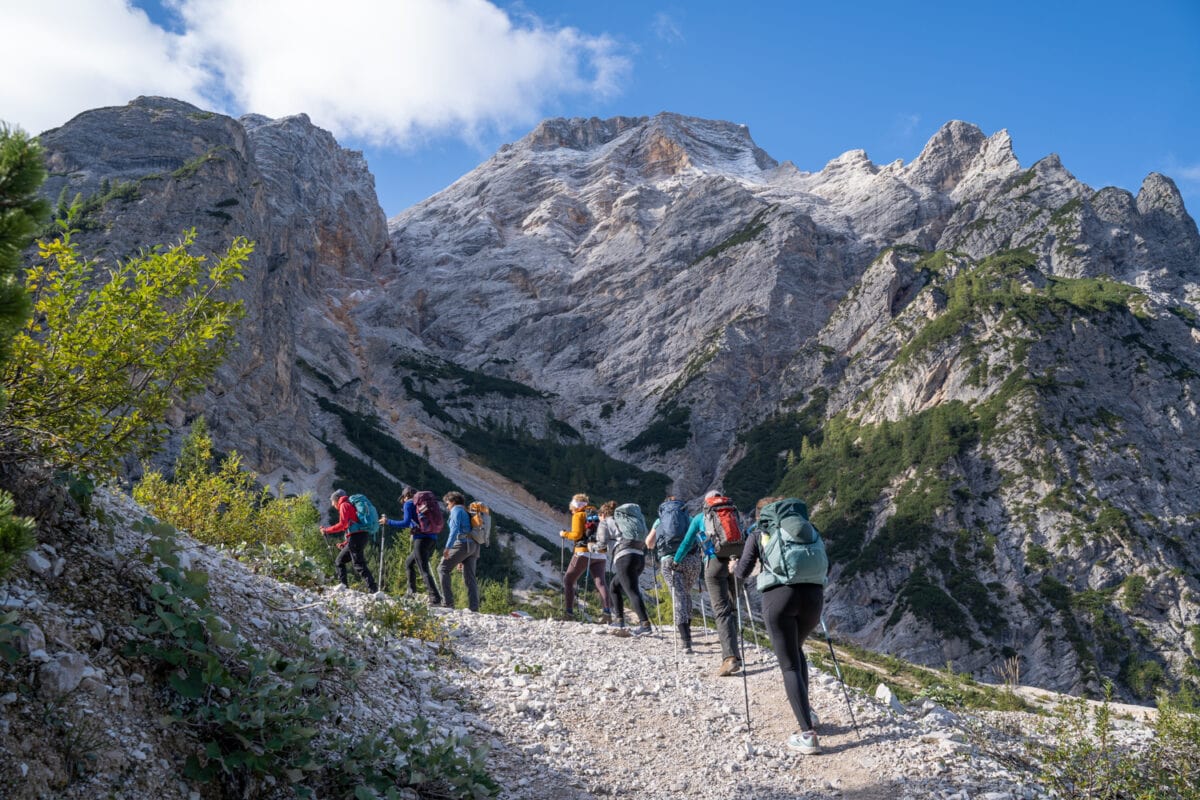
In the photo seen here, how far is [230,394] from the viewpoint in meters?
66.5

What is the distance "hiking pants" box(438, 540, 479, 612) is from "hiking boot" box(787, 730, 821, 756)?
22.2 ft

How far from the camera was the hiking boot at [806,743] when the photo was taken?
22.2 ft

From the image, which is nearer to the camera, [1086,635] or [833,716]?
[833,716]

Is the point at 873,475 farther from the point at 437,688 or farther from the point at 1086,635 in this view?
the point at 437,688

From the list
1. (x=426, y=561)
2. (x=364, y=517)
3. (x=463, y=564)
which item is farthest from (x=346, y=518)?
(x=463, y=564)

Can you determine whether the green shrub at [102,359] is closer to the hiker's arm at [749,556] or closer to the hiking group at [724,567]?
the hiker's arm at [749,556]

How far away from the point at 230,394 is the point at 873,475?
63710mm

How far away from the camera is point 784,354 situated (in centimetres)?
12050

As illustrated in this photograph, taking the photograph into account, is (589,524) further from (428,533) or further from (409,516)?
(409,516)

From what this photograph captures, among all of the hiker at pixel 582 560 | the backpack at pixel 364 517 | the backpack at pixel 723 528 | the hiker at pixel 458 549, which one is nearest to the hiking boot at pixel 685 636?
the backpack at pixel 723 528

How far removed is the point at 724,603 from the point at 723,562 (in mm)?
498

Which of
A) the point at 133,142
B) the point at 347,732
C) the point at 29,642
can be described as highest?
the point at 133,142

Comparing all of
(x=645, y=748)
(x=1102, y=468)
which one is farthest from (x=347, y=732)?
(x=1102, y=468)

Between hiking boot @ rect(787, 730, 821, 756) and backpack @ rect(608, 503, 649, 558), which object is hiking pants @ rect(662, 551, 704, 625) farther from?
hiking boot @ rect(787, 730, 821, 756)
